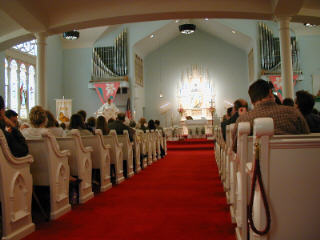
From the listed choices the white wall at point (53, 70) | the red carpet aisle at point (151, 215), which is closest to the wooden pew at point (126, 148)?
the red carpet aisle at point (151, 215)

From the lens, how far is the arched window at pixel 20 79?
11.5 metres

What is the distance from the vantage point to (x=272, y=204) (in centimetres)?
150

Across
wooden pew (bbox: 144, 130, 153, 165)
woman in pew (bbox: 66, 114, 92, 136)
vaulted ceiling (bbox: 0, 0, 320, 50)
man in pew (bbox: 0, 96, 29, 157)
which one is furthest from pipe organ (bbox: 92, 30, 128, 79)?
man in pew (bbox: 0, 96, 29, 157)

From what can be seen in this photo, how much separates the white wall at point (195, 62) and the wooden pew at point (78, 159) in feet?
41.4

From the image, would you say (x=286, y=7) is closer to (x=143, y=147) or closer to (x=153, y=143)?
(x=143, y=147)

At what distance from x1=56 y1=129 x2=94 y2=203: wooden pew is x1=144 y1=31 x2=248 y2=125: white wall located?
1263 cm

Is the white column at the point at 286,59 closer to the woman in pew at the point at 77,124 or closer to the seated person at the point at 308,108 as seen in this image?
the seated person at the point at 308,108

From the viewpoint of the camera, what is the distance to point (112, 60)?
49.3 ft

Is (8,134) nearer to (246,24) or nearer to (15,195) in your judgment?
(15,195)

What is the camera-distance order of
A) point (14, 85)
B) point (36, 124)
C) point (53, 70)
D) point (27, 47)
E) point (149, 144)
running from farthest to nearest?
point (53, 70), point (27, 47), point (14, 85), point (149, 144), point (36, 124)

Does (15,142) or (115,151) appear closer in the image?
(15,142)

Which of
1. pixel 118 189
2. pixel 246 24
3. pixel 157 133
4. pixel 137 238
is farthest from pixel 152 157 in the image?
pixel 246 24

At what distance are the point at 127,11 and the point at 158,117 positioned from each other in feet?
33.5

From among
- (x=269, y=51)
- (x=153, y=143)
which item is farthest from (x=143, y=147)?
(x=269, y=51)
